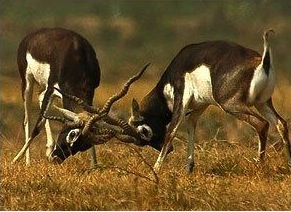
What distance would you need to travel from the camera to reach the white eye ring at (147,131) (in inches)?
365

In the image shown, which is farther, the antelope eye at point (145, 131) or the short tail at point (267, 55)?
the antelope eye at point (145, 131)

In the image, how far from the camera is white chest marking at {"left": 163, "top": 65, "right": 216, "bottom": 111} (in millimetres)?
8672

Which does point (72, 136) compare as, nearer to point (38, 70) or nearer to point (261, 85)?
point (38, 70)

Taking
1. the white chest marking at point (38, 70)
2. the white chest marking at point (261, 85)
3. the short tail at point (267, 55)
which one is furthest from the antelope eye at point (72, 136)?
the short tail at point (267, 55)

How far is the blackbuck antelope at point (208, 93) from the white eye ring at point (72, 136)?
48cm

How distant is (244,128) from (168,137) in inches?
74.4

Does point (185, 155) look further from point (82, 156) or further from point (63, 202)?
point (63, 202)

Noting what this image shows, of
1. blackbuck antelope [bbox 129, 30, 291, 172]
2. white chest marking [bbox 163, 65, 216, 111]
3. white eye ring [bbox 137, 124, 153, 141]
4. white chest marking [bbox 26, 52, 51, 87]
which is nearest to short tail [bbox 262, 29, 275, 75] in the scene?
blackbuck antelope [bbox 129, 30, 291, 172]

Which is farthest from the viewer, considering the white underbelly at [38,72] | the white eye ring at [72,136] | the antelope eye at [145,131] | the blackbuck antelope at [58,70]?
the white underbelly at [38,72]

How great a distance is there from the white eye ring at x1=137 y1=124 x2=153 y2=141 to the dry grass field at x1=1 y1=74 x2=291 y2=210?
0.70 ft

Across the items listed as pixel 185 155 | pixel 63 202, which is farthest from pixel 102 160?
pixel 63 202

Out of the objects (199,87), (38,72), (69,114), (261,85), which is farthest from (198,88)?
(38,72)

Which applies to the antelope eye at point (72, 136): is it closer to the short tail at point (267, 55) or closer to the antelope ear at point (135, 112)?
the antelope ear at point (135, 112)

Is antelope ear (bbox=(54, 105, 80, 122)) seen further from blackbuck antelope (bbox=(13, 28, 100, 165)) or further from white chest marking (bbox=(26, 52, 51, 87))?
white chest marking (bbox=(26, 52, 51, 87))
